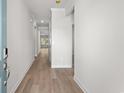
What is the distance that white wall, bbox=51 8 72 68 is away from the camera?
277 inches

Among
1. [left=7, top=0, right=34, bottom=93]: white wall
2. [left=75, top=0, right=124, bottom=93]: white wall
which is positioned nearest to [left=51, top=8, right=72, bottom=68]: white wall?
[left=7, top=0, right=34, bottom=93]: white wall

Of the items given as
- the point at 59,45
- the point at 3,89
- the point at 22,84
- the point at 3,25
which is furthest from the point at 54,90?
the point at 59,45

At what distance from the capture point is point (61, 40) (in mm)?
7078

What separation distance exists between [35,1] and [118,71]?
183 inches

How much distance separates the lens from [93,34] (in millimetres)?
3020

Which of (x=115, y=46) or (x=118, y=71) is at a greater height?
Answer: (x=115, y=46)

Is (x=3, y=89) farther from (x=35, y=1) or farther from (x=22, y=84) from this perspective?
(x=35, y=1)

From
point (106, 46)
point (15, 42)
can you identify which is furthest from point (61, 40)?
point (106, 46)

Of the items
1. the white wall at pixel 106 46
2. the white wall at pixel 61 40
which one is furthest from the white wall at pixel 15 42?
the white wall at pixel 61 40

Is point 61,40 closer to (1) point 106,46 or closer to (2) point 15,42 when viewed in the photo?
(2) point 15,42

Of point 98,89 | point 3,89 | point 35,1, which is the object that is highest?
point 35,1

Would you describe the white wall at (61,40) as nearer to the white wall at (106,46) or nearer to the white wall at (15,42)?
the white wall at (15,42)

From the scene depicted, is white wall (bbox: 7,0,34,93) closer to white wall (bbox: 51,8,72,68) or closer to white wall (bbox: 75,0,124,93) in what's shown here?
white wall (bbox: 75,0,124,93)

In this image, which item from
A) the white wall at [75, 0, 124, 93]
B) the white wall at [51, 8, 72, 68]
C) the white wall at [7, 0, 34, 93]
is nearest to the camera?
the white wall at [75, 0, 124, 93]
